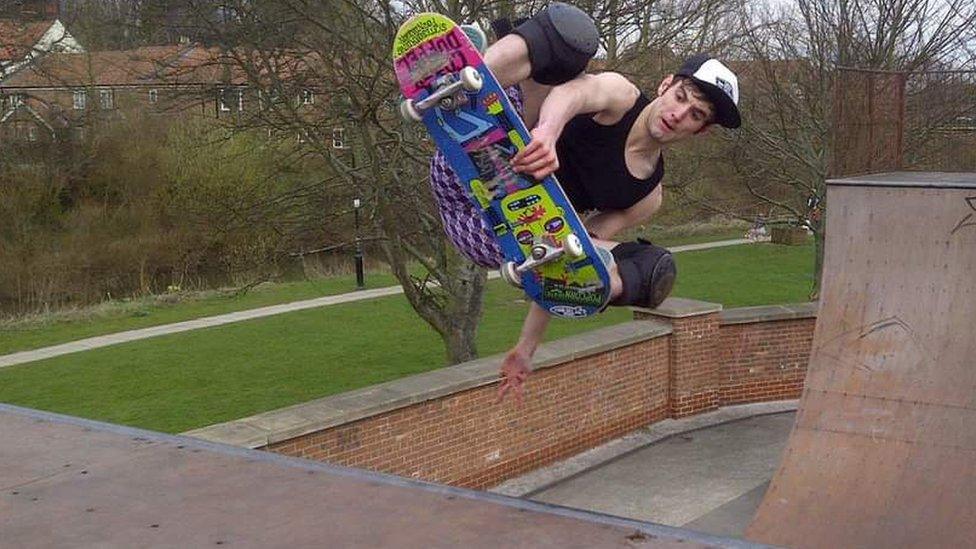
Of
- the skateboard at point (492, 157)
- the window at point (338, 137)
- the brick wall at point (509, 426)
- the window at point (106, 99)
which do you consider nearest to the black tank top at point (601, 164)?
the skateboard at point (492, 157)

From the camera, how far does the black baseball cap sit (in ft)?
10.4

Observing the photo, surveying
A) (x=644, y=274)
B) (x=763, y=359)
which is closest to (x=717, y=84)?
(x=644, y=274)

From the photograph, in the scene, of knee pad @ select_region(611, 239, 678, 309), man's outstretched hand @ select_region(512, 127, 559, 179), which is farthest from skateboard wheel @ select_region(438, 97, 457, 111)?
knee pad @ select_region(611, 239, 678, 309)

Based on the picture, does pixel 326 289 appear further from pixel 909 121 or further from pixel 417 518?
pixel 417 518

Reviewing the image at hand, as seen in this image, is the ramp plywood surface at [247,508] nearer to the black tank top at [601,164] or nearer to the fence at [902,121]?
the black tank top at [601,164]

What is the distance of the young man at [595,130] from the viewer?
10.1 ft

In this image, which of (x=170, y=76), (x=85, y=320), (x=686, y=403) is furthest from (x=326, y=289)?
(x=686, y=403)

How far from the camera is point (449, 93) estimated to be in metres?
2.98

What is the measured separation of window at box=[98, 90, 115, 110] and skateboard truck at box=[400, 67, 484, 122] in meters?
25.3

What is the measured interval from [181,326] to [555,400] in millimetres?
9874

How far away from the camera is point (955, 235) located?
25.6 feet

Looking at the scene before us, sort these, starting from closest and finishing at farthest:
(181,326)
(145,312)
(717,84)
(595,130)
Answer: (717,84) < (595,130) < (181,326) < (145,312)

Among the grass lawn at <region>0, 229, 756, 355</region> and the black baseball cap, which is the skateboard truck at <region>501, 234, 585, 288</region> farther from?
the grass lawn at <region>0, 229, 756, 355</region>

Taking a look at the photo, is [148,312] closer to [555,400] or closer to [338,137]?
[338,137]
